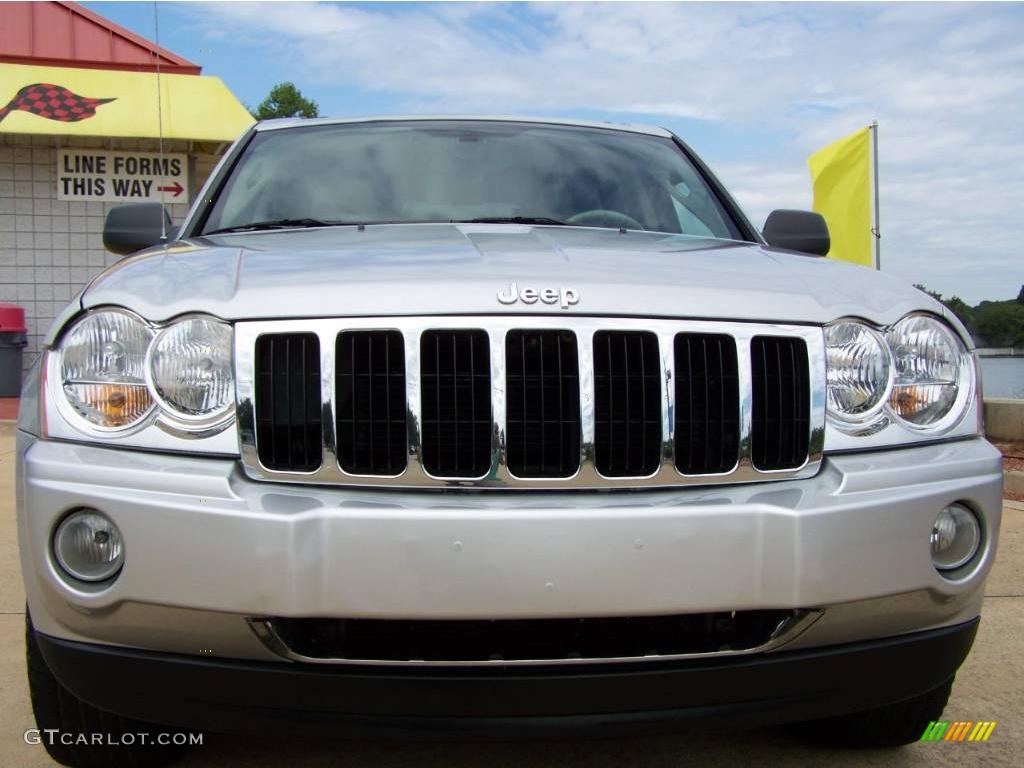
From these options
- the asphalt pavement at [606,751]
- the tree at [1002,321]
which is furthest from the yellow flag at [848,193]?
the asphalt pavement at [606,751]

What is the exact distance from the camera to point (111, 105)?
35.1 ft

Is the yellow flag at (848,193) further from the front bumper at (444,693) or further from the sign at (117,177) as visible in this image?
the front bumper at (444,693)

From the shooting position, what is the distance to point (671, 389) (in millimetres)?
1898

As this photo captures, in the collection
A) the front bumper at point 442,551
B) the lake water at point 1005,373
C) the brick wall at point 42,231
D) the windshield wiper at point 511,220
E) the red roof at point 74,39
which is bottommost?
the front bumper at point 442,551

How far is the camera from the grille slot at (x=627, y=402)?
1886 mm

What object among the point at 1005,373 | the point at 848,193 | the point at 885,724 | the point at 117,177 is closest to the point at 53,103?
the point at 117,177

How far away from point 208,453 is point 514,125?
208cm

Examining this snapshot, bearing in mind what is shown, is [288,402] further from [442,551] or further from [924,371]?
[924,371]

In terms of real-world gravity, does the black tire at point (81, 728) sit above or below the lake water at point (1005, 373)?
below

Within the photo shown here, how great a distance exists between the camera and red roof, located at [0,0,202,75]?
37.4ft

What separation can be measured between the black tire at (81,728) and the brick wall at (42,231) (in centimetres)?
982

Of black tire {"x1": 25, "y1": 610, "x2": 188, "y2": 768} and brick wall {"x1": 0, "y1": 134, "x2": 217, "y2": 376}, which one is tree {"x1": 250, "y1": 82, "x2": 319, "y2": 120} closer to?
brick wall {"x1": 0, "y1": 134, "x2": 217, "y2": 376}

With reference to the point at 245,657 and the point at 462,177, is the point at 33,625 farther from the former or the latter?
the point at 462,177

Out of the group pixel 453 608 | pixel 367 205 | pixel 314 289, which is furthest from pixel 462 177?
pixel 453 608
